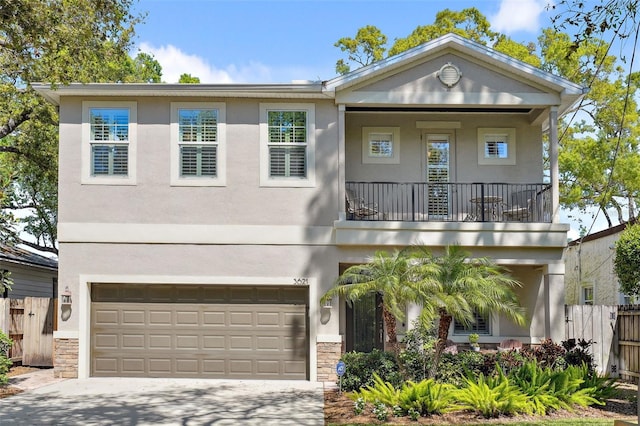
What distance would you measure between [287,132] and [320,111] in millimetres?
882

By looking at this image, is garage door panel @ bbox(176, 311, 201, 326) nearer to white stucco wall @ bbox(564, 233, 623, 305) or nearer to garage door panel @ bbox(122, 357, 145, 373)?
garage door panel @ bbox(122, 357, 145, 373)

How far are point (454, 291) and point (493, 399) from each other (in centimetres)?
197

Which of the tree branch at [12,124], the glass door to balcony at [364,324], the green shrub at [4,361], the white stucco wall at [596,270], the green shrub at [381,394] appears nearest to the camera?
the green shrub at [381,394]

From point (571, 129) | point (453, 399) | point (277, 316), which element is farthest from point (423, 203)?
point (571, 129)

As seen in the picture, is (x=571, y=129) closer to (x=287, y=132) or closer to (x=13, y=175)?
(x=287, y=132)

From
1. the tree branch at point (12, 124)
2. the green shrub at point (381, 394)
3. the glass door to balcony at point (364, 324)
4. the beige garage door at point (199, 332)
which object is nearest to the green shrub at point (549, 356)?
the green shrub at point (381, 394)

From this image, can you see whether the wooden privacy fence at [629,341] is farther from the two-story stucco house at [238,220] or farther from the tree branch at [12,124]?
the tree branch at [12,124]

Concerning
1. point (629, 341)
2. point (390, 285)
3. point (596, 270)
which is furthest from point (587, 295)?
point (390, 285)

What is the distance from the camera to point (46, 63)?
1271 centimetres

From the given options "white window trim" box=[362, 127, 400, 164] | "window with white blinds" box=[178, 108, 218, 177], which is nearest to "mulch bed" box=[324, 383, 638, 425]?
"window with white blinds" box=[178, 108, 218, 177]

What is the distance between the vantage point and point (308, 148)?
596 inches

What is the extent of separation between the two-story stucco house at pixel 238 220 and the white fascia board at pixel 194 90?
0.04m

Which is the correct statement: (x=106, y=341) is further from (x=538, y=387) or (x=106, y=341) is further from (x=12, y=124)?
(x=12, y=124)

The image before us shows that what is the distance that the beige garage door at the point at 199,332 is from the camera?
1495cm
